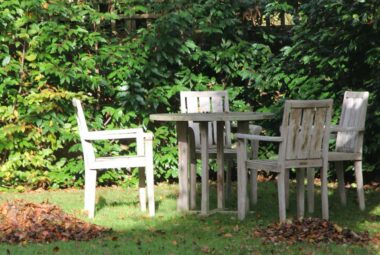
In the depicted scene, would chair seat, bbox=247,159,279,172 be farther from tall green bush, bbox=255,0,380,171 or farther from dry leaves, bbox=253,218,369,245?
tall green bush, bbox=255,0,380,171

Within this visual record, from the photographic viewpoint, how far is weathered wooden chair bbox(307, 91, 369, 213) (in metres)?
7.27

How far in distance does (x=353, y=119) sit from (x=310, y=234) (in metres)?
1.91

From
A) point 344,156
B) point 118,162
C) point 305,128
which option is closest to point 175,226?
point 118,162

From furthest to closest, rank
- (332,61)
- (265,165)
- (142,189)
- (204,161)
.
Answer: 1. (332,61)
2. (142,189)
3. (204,161)
4. (265,165)

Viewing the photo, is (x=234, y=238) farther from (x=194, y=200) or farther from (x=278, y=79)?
(x=278, y=79)

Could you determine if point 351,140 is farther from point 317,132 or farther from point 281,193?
point 281,193

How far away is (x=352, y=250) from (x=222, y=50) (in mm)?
4263

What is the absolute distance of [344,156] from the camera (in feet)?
24.0

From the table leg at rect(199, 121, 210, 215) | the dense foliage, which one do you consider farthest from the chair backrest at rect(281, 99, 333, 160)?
the dense foliage

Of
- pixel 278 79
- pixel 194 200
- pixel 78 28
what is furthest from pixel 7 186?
pixel 278 79

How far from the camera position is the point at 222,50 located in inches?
371

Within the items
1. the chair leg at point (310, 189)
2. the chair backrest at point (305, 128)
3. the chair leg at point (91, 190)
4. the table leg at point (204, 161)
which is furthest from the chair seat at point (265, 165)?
the chair leg at point (91, 190)

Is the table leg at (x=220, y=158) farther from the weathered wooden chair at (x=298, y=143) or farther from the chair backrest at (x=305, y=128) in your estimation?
the chair backrest at (x=305, y=128)

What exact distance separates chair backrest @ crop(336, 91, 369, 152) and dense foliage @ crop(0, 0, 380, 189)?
81 cm
